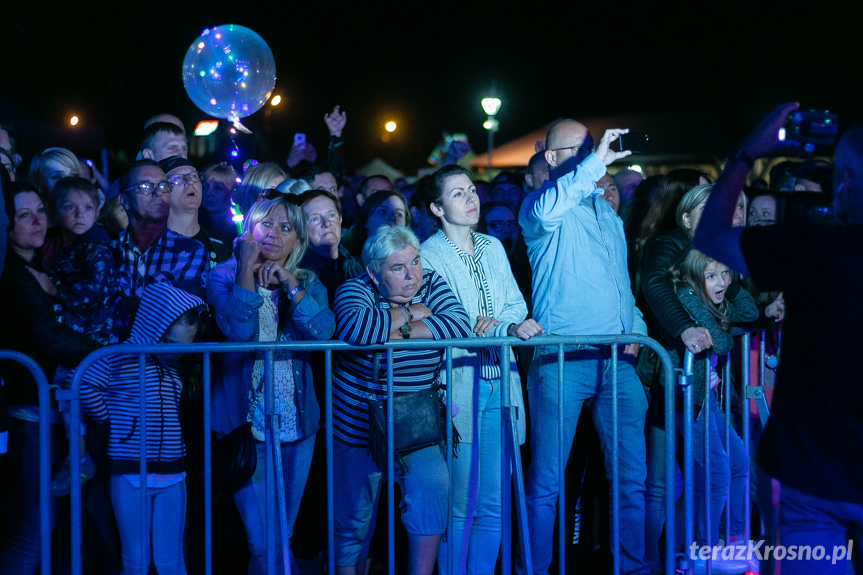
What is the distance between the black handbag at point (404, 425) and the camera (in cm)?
361

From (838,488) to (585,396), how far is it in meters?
1.81

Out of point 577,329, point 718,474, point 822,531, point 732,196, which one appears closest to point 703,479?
point 718,474

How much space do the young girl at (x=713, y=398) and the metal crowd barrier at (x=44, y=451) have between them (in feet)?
10.8

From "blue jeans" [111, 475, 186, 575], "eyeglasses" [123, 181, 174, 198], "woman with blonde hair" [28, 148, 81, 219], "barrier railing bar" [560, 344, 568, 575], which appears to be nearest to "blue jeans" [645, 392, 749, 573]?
"barrier railing bar" [560, 344, 568, 575]

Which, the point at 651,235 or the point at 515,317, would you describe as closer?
the point at 515,317

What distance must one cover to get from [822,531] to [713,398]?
1.89 meters

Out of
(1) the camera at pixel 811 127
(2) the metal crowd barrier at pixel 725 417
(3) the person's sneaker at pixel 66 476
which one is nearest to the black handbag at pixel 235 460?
(3) the person's sneaker at pixel 66 476

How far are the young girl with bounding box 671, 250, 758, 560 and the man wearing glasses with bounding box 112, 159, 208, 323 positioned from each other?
9.01 feet

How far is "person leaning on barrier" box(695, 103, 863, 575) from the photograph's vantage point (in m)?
2.36

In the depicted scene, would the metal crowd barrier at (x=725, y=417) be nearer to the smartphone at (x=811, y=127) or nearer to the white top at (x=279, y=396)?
the smartphone at (x=811, y=127)

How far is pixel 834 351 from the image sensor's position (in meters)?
2.39

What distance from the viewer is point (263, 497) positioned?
3703 mm

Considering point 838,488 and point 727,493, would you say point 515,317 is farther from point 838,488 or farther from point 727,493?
point 838,488

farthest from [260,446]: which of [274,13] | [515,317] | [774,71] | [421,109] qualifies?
[421,109]
